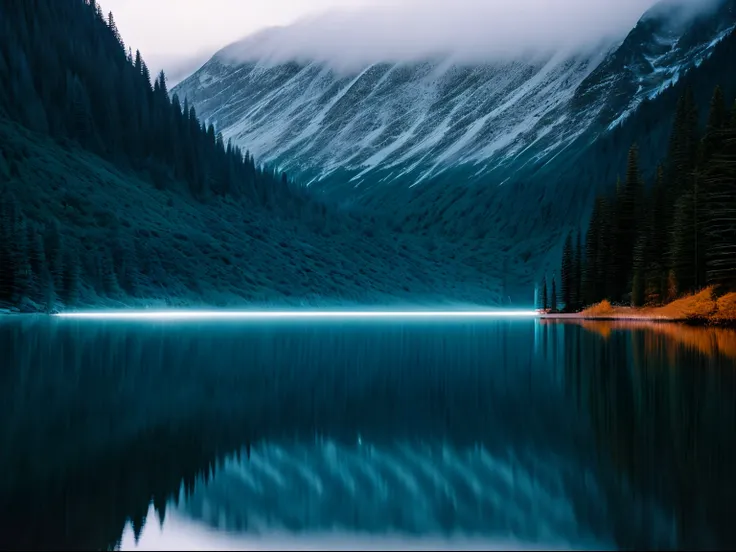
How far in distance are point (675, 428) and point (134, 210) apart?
124 metres

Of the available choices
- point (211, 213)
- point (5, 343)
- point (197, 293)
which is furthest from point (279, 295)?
point (5, 343)

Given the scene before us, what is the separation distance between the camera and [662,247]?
78.9 meters

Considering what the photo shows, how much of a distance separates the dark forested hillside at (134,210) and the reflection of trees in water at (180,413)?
69.9 meters

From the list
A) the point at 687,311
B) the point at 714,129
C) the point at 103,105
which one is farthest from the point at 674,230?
the point at 103,105

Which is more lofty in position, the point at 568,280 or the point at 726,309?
the point at 568,280

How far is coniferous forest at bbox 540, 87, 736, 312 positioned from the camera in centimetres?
6153

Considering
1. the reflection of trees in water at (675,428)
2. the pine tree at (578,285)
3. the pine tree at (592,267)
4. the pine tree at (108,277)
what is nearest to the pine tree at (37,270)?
the pine tree at (108,277)

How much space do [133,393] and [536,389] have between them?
9344 millimetres

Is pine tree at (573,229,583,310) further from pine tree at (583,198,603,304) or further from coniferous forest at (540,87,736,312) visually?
pine tree at (583,198,603,304)

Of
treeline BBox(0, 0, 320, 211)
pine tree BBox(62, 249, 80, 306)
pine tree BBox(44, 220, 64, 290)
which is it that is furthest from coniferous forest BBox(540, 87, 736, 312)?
treeline BBox(0, 0, 320, 211)

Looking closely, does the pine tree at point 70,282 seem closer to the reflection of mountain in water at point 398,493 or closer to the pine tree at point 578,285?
the pine tree at point 578,285

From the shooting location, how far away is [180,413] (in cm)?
1722

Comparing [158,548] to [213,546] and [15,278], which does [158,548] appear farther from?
[15,278]

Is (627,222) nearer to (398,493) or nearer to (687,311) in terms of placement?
(687,311)
